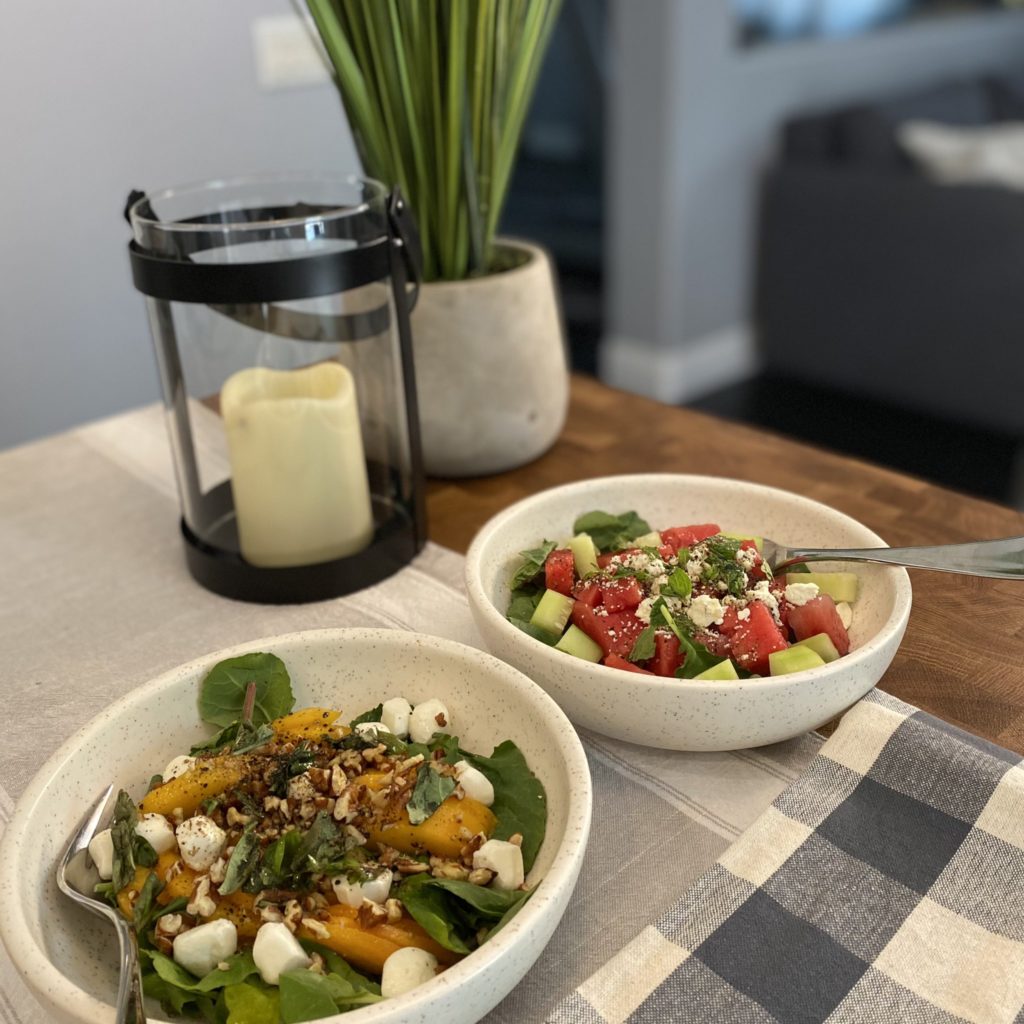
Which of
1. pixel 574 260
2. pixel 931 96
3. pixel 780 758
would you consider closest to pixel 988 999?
pixel 780 758

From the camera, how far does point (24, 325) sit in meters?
1.70

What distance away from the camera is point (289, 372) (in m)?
0.81

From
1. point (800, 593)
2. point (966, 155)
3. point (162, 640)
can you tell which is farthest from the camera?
point (966, 155)

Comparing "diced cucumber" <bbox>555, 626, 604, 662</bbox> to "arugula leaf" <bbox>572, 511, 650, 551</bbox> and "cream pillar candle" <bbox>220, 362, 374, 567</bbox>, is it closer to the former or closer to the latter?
"arugula leaf" <bbox>572, 511, 650, 551</bbox>

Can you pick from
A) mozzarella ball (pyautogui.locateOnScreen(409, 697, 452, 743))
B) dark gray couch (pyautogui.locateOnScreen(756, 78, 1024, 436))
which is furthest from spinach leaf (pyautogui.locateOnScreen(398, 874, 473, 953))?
dark gray couch (pyautogui.locateOnScreen(756, 78, 1024, 436))

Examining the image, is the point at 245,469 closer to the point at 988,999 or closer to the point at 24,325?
the point at 988,999

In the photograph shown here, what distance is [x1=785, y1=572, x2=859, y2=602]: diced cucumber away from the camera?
71cm

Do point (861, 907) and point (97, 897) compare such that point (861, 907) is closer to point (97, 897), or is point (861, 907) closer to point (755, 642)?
point (755, 642)

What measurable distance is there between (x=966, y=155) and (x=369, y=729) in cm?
302

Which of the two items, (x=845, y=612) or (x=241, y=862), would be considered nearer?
(x=241, y=862)

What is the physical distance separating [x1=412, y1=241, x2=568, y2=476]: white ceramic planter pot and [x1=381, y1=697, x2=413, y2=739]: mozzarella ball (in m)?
0.42

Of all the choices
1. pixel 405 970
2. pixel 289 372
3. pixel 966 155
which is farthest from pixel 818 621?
pixel 966 155

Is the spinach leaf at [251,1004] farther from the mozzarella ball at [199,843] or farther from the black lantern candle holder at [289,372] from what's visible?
the black lantern candle holder at [289,372]

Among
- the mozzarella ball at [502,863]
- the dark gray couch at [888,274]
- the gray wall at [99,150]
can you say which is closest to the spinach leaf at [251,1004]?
the mozzarella ball at [502,863]
